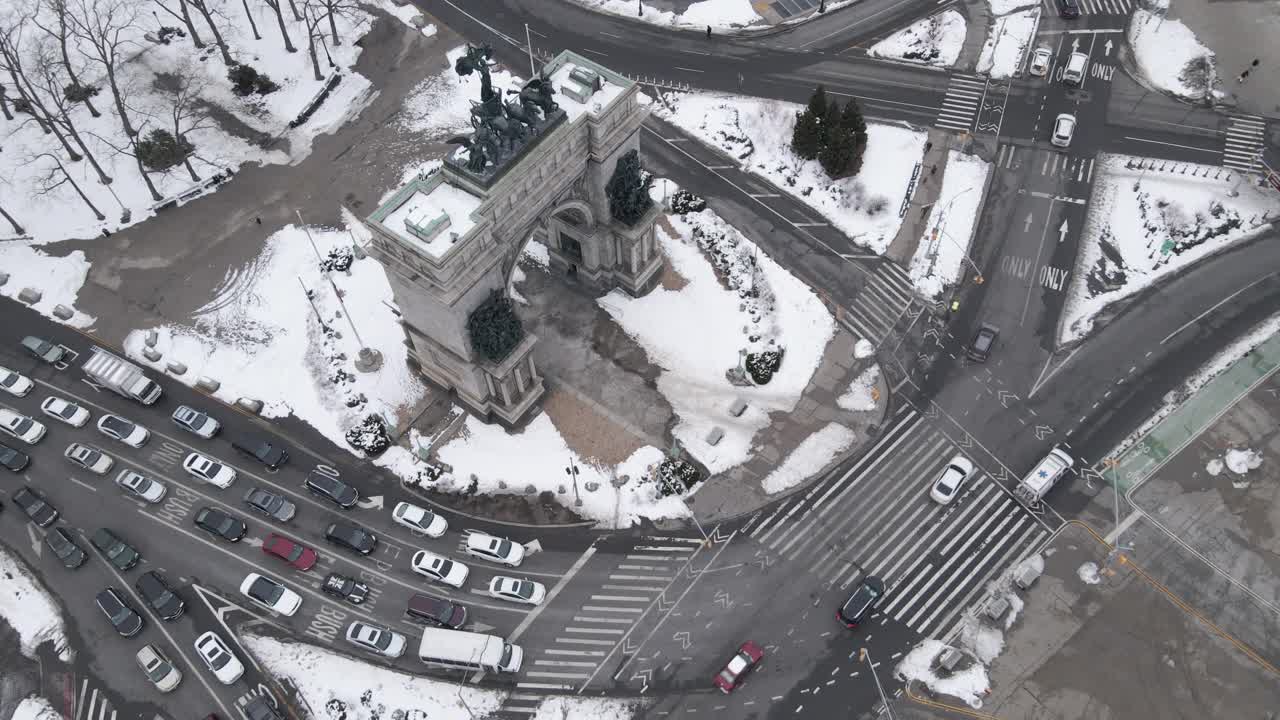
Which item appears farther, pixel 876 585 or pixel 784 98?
pixel 784 98

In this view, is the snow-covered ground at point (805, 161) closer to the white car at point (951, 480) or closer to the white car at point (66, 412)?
the white car at point (951, 480)

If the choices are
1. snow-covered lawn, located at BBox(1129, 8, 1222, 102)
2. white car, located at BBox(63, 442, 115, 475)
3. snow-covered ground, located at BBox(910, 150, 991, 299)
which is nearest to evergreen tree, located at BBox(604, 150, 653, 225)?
snow-covered ground, located at BBox(910, 150, 991, 299)

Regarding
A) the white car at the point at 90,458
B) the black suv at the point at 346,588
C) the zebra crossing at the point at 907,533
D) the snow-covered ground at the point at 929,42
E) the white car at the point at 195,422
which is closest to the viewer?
the black suv at the point at 346,588

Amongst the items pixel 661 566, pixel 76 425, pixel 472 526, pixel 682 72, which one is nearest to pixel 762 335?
pixel 661 566

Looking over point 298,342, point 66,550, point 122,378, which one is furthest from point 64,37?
point 66,550

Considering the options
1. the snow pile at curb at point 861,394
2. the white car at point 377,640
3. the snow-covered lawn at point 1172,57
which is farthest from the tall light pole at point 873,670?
the snow-covered lawn at point 1172,57

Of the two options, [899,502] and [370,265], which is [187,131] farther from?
[899,502]

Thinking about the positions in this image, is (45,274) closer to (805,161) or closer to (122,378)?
(122,378)
